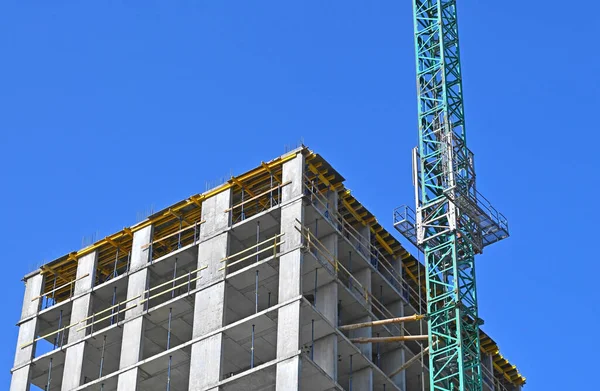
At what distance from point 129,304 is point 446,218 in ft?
58.5

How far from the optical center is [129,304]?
82.6 meters

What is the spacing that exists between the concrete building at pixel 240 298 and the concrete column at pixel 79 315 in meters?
0.08

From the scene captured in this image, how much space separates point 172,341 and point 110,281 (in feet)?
17.4

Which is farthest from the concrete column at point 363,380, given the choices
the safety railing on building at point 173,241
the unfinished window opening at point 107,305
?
the unfinished window opening at point 107,305

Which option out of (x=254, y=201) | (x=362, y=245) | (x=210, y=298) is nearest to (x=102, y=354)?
(x=210, y=298)

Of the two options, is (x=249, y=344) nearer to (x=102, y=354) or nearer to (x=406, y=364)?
(x=406, y=364)

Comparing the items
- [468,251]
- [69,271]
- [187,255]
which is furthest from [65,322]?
[468,251]

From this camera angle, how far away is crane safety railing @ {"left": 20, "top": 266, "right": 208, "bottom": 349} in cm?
8066

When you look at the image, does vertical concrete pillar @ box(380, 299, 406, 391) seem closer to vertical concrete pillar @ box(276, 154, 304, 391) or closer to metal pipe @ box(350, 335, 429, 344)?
metal pipe @ box(350, 335, 429, 344)

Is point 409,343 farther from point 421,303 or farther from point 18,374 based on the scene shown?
point 18,374

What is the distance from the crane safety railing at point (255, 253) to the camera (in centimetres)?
7794

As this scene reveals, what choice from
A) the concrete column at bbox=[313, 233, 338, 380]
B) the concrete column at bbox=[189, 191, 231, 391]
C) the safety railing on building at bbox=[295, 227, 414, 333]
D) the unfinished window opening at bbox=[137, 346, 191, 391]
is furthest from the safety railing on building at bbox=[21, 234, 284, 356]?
the unfinished window opening at bbox=[137, 346, 191, 391]

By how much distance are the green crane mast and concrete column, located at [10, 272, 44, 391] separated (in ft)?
72.4

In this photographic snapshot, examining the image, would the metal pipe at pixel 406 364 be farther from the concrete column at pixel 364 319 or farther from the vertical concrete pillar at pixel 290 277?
the vertical concrete pillar at pixel 290 277
